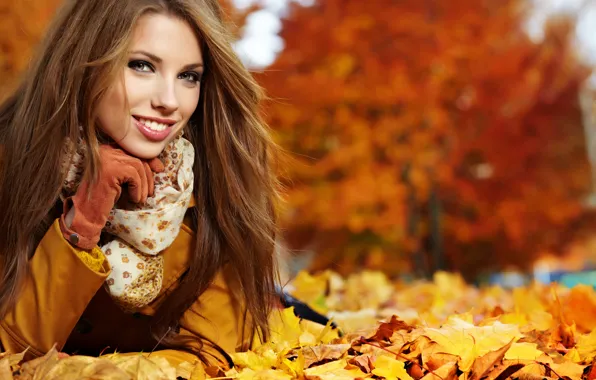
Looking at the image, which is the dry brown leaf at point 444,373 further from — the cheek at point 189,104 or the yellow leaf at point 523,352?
the cheek at point 189,104

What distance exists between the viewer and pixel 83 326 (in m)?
2.22

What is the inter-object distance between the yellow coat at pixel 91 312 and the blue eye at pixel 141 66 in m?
0.46

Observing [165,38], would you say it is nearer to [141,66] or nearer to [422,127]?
[141,66]

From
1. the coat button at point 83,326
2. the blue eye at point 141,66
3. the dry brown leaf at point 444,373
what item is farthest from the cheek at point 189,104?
the dry brown leaf at point 444,373

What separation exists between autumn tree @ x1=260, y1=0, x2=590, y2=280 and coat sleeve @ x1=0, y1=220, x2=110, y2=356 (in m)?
4.81

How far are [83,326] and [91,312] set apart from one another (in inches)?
1.9

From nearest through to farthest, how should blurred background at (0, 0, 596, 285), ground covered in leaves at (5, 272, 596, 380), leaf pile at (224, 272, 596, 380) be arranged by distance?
ground covered in leaves at (5, 272, 596, 380), leaf pile at (224, 272, 596, 380), blurred background at (0, 0, 596, 285)

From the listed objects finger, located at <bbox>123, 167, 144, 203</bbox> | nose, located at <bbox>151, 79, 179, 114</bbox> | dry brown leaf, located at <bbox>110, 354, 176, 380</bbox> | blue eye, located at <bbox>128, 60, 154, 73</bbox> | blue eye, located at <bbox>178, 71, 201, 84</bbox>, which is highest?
blue eye, located at <bbox>178, 71, 201, 84</bbox>

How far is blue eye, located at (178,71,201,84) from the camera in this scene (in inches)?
84.6

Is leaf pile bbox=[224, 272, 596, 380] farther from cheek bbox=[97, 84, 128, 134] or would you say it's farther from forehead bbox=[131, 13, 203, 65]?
forehead bbox=[131, 13, 203, 65]

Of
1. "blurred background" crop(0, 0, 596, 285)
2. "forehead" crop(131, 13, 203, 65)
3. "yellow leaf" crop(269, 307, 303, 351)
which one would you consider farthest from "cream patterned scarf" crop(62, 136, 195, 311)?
"blurred background" crop(0, 0, 596, 285)

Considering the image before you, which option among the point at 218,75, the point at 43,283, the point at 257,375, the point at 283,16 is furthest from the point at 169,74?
the point at 283,16

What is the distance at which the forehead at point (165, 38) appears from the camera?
6.64ft

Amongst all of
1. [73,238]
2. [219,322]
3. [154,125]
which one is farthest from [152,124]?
[219,322]
